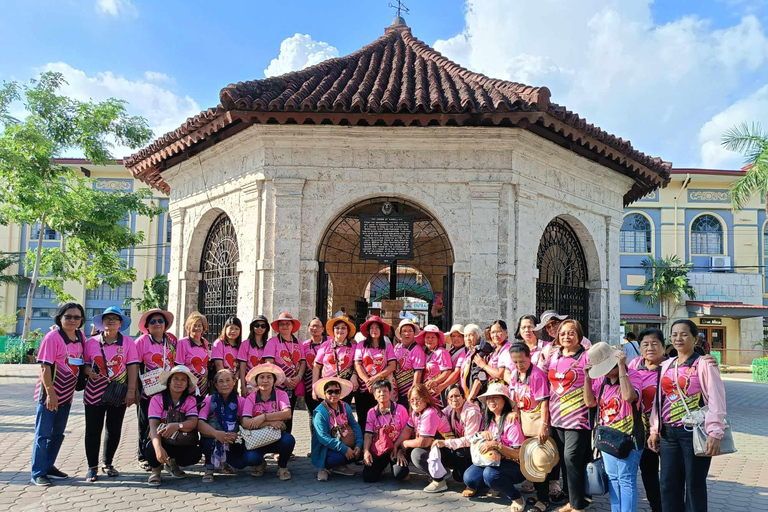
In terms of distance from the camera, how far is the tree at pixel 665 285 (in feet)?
98.9

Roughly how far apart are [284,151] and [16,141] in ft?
36.6

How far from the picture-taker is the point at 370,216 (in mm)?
9180

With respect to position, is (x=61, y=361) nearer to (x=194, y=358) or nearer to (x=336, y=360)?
(x=194, y=358)

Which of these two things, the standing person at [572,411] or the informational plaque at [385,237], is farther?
the informational plaque at [385,237]

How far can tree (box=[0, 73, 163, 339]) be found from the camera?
16.2m

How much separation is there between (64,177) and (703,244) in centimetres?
2996

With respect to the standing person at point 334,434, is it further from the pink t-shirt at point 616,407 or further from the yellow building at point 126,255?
the yellow building at point 126,255

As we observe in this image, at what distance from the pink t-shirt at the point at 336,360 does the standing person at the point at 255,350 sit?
579 mm

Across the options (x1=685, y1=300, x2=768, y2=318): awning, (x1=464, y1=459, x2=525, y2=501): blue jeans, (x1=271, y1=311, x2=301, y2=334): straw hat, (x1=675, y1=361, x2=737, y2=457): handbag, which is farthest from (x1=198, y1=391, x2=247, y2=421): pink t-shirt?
(x1=685, y1=300, x2=768, y2=318): awning

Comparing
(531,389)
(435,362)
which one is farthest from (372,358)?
(531,389)

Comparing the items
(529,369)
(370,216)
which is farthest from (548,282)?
(529,369)

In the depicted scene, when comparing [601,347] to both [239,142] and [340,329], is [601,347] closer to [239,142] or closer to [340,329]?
[340,329]

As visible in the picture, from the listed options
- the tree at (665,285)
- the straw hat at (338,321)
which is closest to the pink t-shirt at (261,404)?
the straw hat at (338,321)

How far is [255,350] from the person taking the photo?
7008 mm
